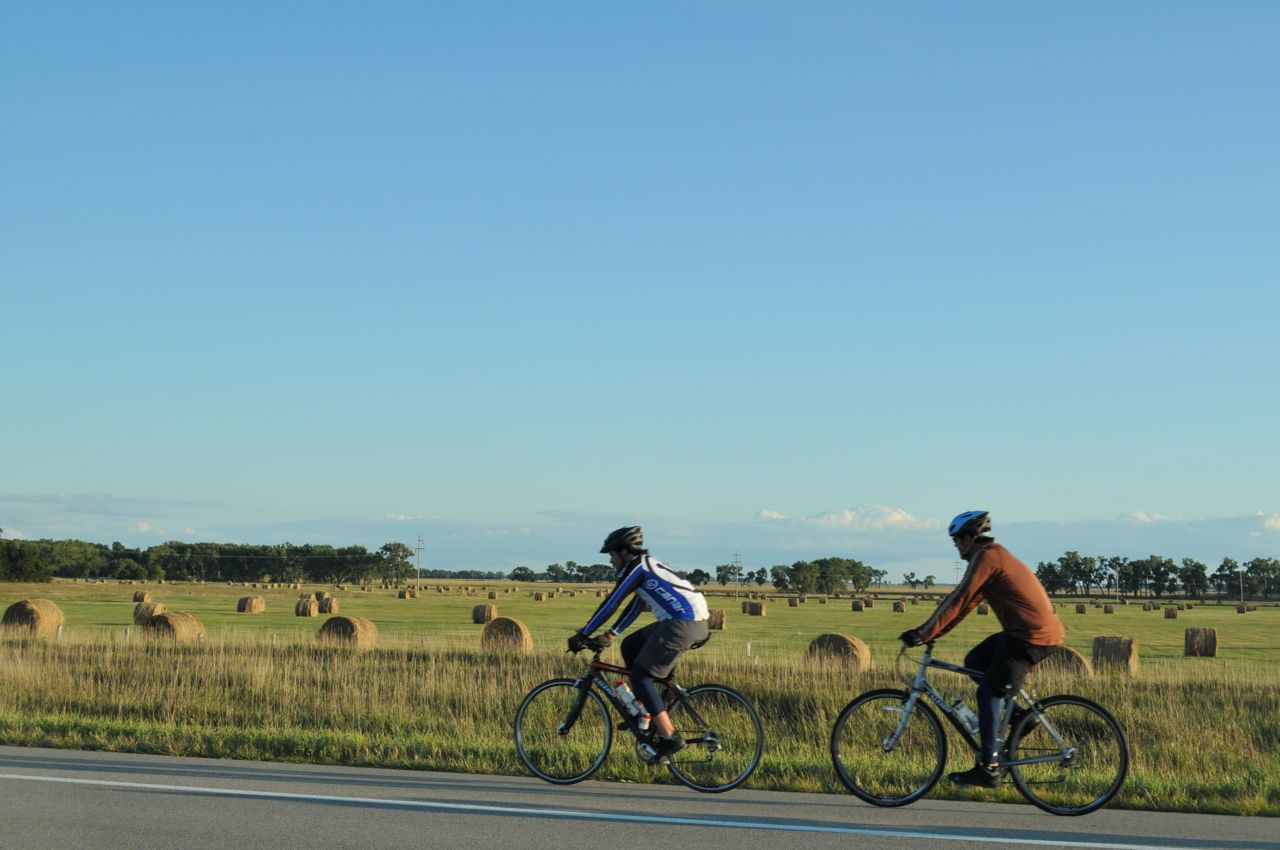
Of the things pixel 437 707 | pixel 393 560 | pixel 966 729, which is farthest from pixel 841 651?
pixel 393 560

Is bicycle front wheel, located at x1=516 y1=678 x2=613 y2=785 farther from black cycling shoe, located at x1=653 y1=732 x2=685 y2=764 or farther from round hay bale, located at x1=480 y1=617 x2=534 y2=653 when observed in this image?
round hay bale, located at x1=480 y1=617 x2=534 y2=653

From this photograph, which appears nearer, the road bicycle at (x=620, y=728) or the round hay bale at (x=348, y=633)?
the road bicycle at (x=620, y=728)

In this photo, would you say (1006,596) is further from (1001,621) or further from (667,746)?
(667,746)

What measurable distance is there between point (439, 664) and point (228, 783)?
14769mm

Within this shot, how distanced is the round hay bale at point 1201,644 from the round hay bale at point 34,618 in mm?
33031

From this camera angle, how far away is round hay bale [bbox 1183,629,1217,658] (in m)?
38.8

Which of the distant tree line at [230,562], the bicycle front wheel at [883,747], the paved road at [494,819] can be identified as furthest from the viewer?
the distant tree line at [230,562]

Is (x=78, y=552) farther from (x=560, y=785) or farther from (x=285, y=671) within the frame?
(x=560, y=785)

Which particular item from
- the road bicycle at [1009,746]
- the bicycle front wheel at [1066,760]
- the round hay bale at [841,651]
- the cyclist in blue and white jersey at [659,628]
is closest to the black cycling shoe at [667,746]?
the cyclist in blue and white jersey at [659,628]

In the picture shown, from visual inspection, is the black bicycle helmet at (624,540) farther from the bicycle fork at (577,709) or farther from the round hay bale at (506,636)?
the round hay bale at (506,636)

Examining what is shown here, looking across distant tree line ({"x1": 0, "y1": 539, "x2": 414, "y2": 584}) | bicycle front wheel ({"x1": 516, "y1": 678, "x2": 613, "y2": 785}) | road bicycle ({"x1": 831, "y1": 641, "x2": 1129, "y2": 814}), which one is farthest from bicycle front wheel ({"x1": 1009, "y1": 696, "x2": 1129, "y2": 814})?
distant tree line ({"x1": 0, "y1": 539, "x2": 414, "y2": 584})

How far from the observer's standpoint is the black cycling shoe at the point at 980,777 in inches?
341

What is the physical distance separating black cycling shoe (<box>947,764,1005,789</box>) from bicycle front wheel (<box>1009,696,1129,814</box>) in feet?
0.43

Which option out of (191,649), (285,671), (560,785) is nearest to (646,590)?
(560,785)
